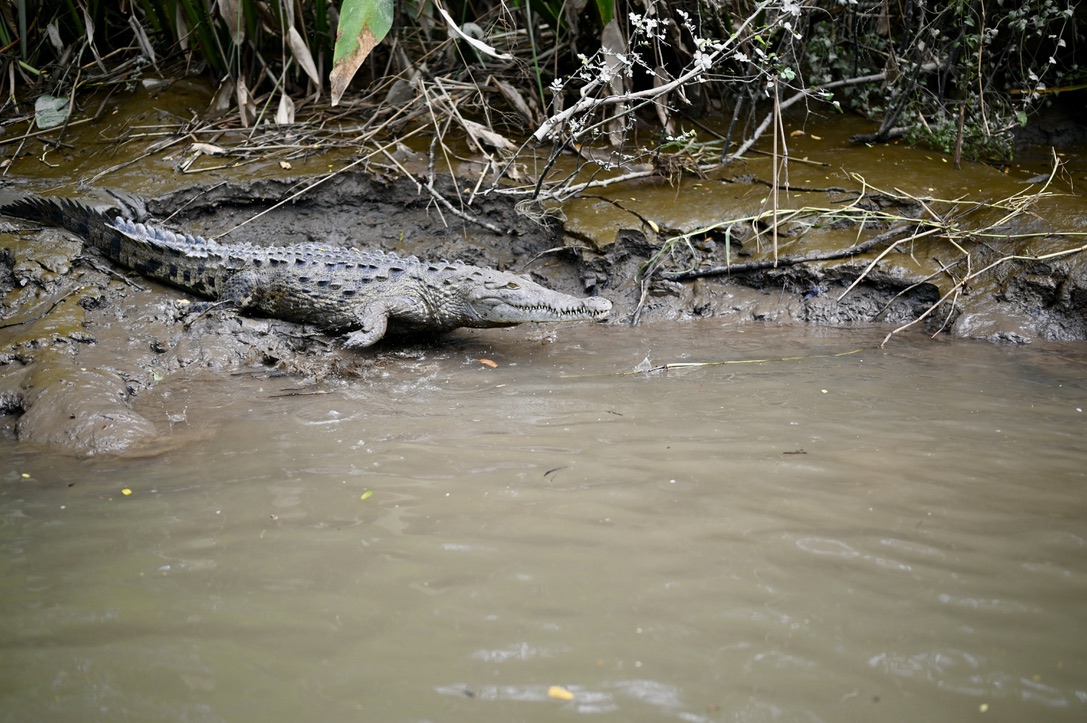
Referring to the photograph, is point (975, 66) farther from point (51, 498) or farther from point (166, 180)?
point (51, 498)

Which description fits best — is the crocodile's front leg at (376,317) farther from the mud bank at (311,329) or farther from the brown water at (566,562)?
the brown water at (566,562)

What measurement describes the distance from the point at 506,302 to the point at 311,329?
1.23 metres

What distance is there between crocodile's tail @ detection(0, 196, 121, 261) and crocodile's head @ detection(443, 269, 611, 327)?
2.31 meters

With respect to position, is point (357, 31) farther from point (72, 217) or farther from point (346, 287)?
point (72, 217)

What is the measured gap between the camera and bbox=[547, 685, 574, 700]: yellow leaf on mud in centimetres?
187

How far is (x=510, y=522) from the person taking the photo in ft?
8.70

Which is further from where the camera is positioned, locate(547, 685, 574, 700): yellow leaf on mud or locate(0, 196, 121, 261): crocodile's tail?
locate(0, 196, 121, 261): crocodile's tail

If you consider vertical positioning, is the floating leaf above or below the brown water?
above

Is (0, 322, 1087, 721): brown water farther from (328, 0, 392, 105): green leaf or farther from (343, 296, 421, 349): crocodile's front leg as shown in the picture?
(328, 0, 392, 105): green leaf

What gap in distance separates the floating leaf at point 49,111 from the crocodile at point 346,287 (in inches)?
85.2

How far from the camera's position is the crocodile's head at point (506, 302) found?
5.10 m

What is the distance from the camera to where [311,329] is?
531cm

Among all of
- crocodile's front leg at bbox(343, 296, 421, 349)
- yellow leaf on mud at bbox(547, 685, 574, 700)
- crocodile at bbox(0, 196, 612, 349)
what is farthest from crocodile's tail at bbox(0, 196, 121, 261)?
yellow leaf on mud at bbox(547, 685, 574, 700)

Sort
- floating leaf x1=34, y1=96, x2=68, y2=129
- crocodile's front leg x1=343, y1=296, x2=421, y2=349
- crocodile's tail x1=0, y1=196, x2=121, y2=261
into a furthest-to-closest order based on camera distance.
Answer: floating leaf x1=34, y1=96, x2=68, y2=129 → crocodile's tail x1=0, y1=196, x2=121, y2=261 → crocodile's front leg x1=343, y1=296, x2=421, y2=349
